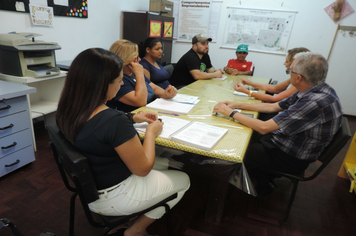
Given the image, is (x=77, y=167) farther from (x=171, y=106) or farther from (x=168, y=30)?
(x=168, y=30)

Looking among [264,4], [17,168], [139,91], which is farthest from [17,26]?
[264,4]

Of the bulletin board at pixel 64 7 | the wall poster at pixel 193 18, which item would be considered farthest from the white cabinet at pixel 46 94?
the wall poster at pixel 193 18

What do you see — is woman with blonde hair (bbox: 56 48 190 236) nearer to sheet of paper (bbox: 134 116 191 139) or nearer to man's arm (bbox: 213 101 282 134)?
sheet of paper (bbox: 134 116 191 139)

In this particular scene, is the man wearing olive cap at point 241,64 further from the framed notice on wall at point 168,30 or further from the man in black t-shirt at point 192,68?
the framed notice on wall at point 168,30

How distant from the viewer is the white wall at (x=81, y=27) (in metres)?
2.33

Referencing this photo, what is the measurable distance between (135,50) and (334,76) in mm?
4049

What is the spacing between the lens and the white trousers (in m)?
1.00

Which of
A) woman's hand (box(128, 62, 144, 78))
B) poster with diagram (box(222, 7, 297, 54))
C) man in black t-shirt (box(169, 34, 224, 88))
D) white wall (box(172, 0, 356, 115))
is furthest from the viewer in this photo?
poster with diagram (box(222, 7, 297, 54))

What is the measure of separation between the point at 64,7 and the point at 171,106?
215 centimetres

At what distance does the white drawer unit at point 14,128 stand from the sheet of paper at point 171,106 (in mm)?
1084

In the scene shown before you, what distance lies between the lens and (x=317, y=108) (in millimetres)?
1259

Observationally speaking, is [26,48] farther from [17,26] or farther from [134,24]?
[134,24]

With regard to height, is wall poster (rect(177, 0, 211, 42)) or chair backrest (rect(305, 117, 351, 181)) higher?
wall poster (rect(177, 0, 211, 42))

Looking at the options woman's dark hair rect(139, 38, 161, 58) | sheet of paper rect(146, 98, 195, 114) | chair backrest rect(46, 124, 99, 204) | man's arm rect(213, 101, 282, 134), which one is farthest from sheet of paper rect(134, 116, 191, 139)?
woman's dark hair rect(139, 38, 161, 58)
